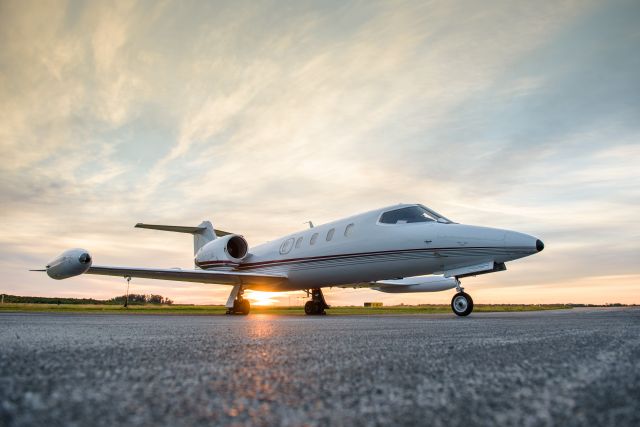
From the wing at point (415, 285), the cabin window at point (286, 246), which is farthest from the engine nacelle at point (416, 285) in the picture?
the cabin window at point (286, 246)

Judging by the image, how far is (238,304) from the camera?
14828mm

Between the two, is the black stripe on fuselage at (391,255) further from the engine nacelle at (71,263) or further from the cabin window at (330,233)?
the engine nacelle at (71,263)

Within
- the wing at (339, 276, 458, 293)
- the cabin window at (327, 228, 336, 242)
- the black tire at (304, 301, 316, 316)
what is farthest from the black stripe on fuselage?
the wing at (339, 276, 458, 293)

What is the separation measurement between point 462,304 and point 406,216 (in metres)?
2.67

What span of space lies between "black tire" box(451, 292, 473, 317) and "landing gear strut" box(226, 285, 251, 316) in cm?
770

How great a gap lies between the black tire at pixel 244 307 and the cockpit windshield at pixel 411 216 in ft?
19.7

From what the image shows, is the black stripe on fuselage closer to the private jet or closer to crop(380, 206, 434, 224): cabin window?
the private jet

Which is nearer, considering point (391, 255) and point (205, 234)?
point (391, 255)

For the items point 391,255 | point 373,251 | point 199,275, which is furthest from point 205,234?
point 391,255

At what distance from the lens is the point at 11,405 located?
1.00 m

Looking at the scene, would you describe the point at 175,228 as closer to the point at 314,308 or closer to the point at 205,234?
the point at 205,234

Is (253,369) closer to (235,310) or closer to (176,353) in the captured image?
(176,353)

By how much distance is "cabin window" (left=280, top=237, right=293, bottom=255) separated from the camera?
1450 centimetres

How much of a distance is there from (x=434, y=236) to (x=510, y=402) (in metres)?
9.04
